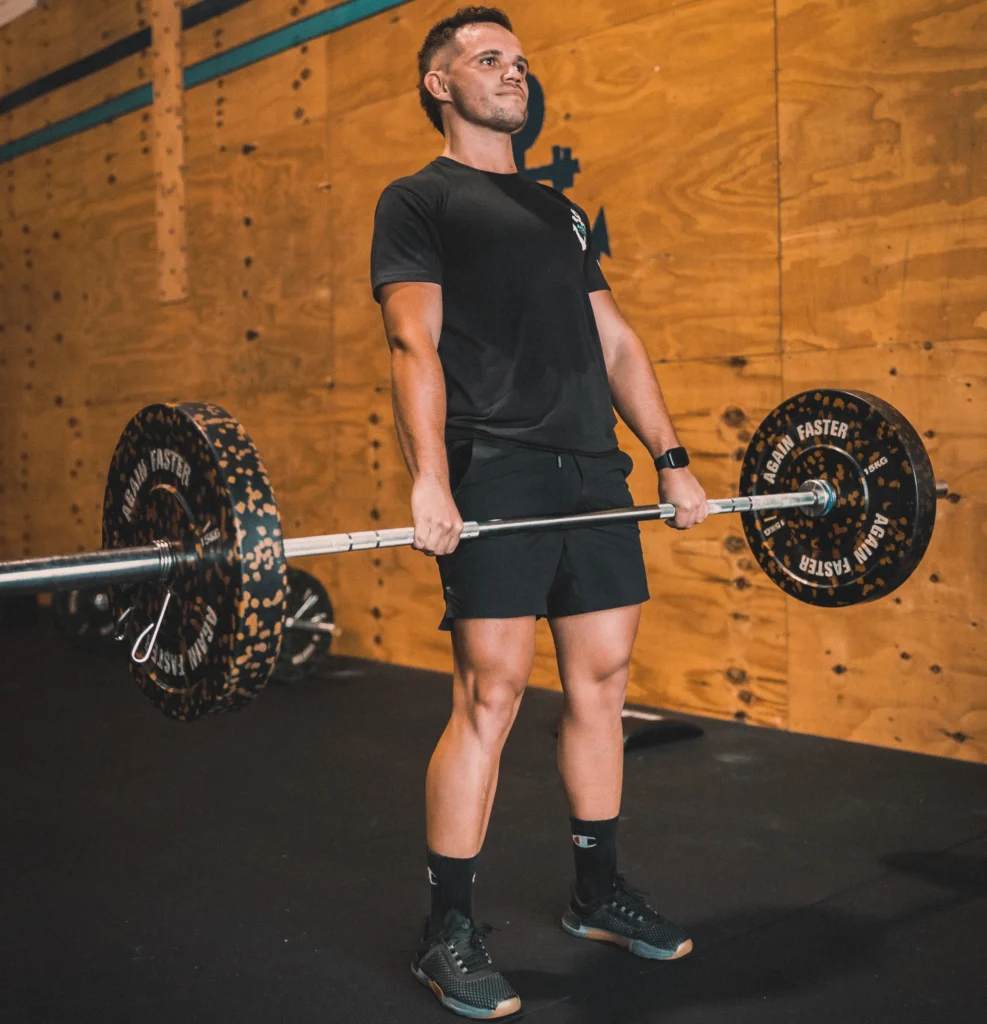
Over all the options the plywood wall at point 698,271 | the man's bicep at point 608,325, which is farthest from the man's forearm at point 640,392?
the plywood wall at point 698,271

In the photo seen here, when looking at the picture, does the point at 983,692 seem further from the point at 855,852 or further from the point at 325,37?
the point at 325,37

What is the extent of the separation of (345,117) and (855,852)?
2.93 m

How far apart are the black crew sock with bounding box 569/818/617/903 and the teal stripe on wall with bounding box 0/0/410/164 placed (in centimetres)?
290

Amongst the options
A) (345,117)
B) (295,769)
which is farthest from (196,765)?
(345,117)

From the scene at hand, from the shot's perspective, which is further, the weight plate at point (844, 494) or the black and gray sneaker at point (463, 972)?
the weight plate at point (844, 494)

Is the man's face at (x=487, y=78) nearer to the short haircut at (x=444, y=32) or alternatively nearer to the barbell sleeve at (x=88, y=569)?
the short haircut at (x=444, y=32)

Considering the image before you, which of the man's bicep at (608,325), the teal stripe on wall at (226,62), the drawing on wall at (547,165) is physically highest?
the teal stripe on wall at (226,62)

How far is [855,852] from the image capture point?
2037mm

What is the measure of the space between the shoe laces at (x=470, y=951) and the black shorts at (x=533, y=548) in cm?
42

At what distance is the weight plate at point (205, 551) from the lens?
1.21m

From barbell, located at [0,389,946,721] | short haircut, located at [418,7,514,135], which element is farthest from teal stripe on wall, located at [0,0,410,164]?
barbell, located at [0,389,946,721]

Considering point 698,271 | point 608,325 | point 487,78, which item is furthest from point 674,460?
point 698,271

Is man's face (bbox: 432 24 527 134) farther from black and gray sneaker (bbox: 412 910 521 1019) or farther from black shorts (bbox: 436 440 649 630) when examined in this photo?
black and gray sneaker (bbox: 412 910 521 1019)

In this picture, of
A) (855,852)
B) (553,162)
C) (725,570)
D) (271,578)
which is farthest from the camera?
(553,162)
